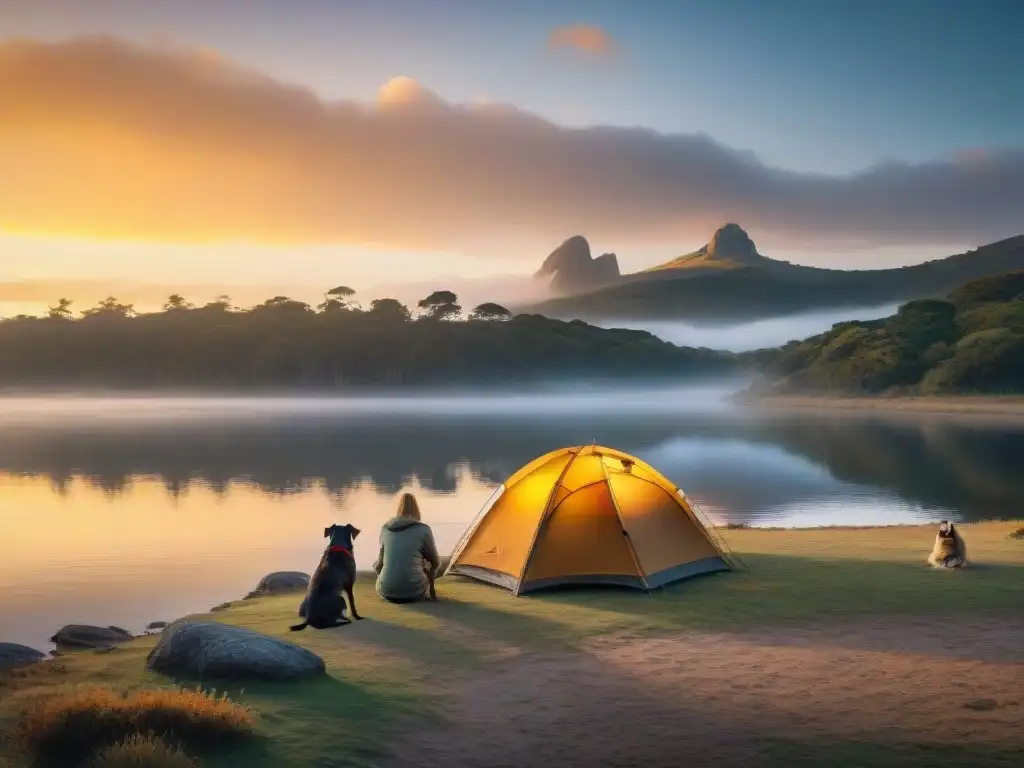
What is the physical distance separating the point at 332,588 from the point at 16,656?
3.99 meters

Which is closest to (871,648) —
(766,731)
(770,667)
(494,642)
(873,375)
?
(770,667)

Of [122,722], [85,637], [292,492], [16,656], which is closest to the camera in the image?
[122,722]

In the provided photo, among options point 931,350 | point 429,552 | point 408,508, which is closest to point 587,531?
point 429,552

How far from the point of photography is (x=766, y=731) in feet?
25.3

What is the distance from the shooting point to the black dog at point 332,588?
11531mm

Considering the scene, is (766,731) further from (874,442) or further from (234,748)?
(874,442)

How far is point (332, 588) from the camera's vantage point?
11.7 metres

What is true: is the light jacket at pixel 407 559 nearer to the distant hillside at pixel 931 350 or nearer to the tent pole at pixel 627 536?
the tent pole at pixel 627 536

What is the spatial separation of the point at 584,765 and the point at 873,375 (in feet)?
473

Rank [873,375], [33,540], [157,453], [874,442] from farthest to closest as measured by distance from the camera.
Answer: [873,375], [874,442], [157,453], [33,540]

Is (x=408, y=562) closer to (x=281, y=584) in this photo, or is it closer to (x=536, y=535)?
(x=536, y=535)

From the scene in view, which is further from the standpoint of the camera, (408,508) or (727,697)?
(408,508)

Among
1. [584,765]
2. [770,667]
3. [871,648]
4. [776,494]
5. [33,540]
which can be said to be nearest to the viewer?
[584,765]

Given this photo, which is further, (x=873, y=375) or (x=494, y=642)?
(x=873, y=375)
